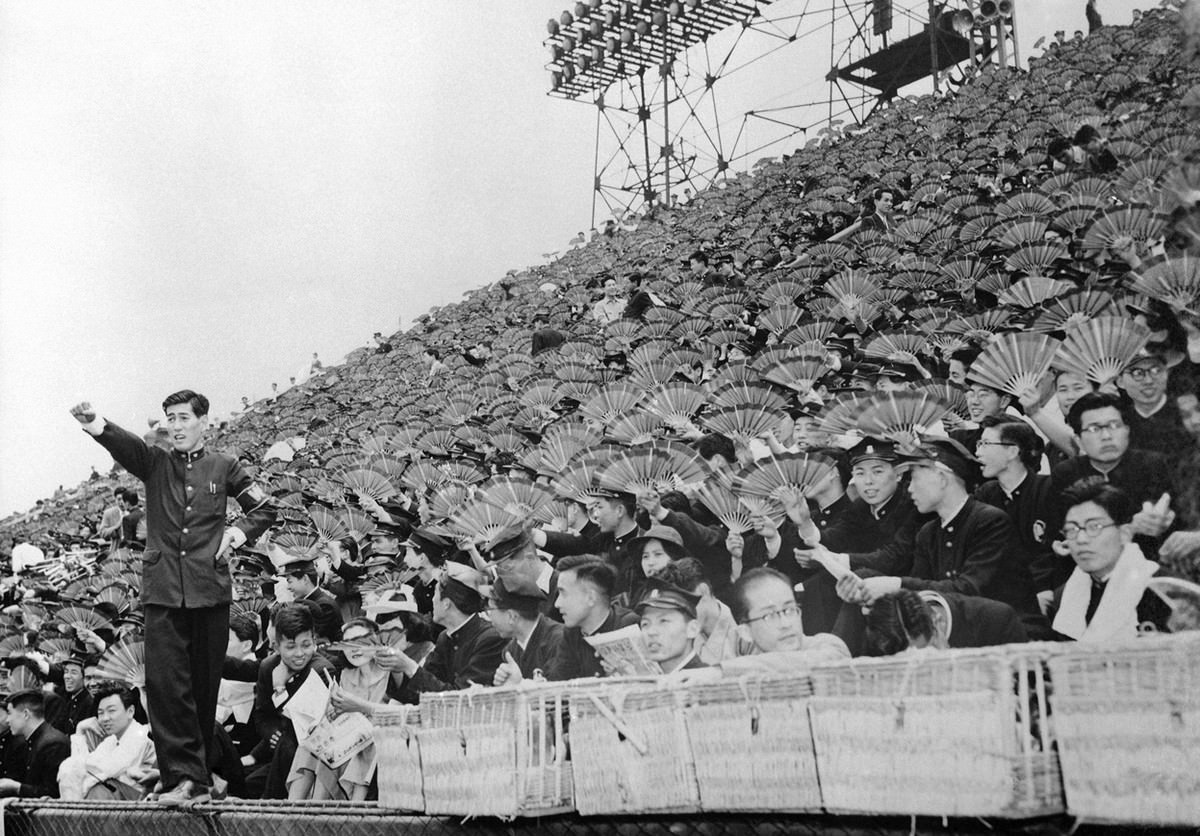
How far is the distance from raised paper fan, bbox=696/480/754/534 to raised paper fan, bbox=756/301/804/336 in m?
3.05

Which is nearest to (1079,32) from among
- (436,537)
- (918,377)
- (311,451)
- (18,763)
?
(311,451)

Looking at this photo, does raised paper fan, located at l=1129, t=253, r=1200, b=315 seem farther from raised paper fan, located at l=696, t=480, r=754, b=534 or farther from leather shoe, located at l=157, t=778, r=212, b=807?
leather shoe, located at l=157, t=778, r=212, b=807

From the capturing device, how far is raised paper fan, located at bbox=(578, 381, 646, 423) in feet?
23.0

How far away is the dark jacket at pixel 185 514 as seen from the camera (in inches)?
174

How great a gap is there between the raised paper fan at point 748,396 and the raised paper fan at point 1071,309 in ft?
3.90

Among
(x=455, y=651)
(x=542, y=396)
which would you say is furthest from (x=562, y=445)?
(x=542, y=396)

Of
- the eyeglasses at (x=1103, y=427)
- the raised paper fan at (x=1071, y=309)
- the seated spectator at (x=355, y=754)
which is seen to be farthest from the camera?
the raised paper fan at (x=1071, y=309)

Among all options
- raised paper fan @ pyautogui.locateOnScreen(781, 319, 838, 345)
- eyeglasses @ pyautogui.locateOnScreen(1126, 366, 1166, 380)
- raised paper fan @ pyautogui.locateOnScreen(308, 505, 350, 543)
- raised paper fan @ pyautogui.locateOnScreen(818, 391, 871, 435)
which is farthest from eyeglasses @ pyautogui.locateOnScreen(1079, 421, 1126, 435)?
raised paper fan @ pyautogui.locateOnScreen(308, 505, 350, 543)

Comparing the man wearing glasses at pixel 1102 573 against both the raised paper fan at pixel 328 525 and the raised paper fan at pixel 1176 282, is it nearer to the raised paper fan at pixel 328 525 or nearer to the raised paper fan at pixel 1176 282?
the raised paper fan at pixel 1176 282

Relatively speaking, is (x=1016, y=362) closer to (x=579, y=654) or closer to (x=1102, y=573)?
(x=1102, y=573)

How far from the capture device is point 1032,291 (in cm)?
614

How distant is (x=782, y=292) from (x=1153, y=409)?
217 inches

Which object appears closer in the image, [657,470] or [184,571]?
[184,571]

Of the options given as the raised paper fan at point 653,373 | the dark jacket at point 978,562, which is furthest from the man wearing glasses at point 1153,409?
the raised paper fan at point 653,373
